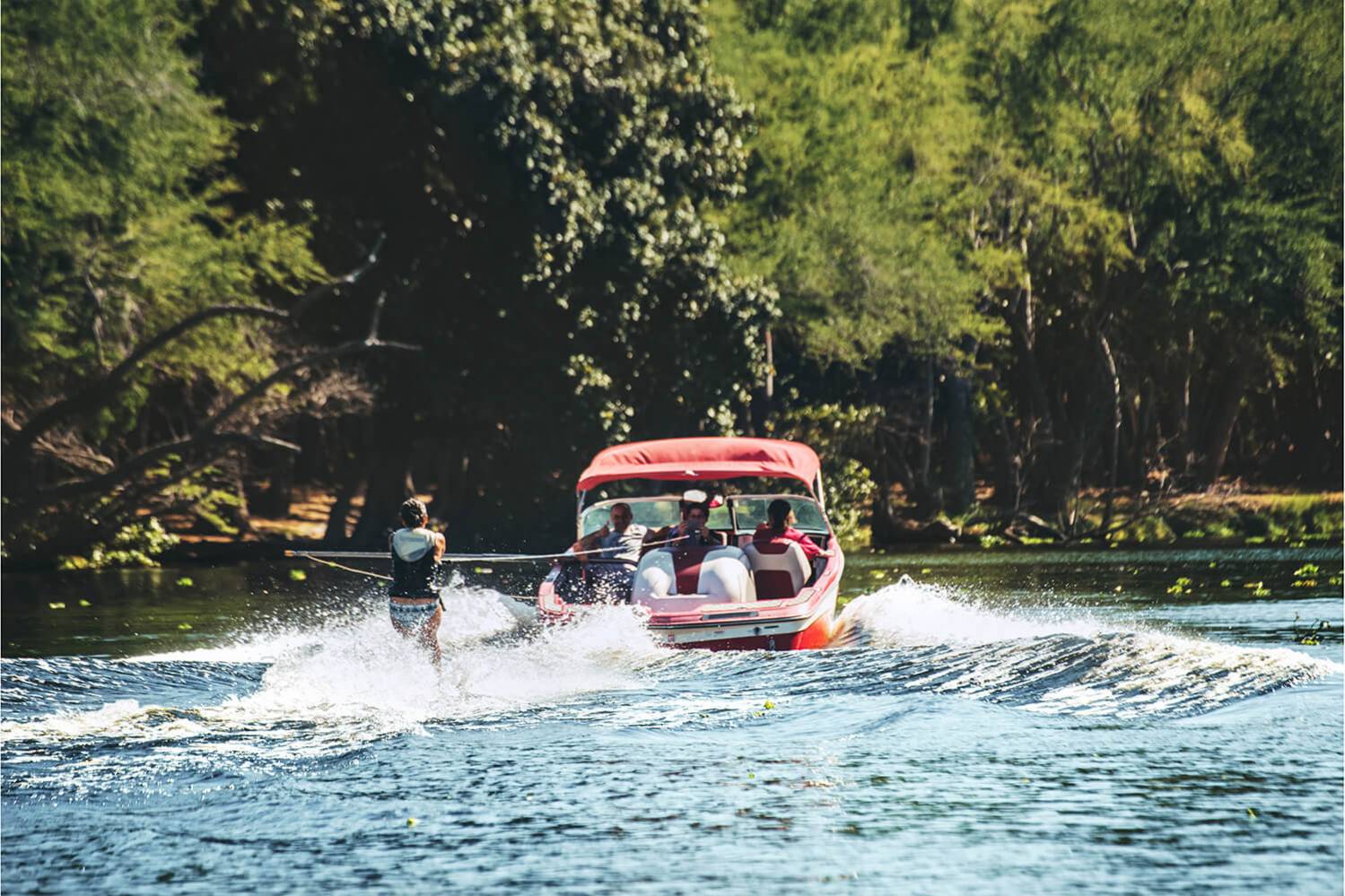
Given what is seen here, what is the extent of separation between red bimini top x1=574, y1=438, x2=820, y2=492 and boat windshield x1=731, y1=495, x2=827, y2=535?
0.35m

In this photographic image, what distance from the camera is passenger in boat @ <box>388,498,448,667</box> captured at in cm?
1597

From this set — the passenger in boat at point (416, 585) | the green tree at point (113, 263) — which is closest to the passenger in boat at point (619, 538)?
the passenger in boat at point (416, 585)

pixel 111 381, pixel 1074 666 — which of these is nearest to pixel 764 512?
pixel 1074 666

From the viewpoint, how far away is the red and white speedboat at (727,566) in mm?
17859

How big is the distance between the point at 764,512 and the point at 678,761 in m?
10.8

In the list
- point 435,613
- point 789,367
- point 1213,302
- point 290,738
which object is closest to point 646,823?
point 290,738


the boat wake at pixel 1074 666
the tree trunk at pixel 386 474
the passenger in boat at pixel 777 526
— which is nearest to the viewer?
the boat wake at pixel 1074 666

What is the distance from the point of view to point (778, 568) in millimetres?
19500

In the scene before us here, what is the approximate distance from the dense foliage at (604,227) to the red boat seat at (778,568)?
18.5 m

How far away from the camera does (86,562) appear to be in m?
36.8

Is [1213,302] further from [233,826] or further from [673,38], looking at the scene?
[233,826]

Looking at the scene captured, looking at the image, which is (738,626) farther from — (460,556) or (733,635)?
(460,556)

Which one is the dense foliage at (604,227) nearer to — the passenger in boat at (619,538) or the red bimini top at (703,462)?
the red bimini top at (703,462)

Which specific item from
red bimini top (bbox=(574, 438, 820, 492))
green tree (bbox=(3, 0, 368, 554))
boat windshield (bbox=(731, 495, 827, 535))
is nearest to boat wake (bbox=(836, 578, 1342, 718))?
boat windshield (bbox=(731, 495, 827, 535))
